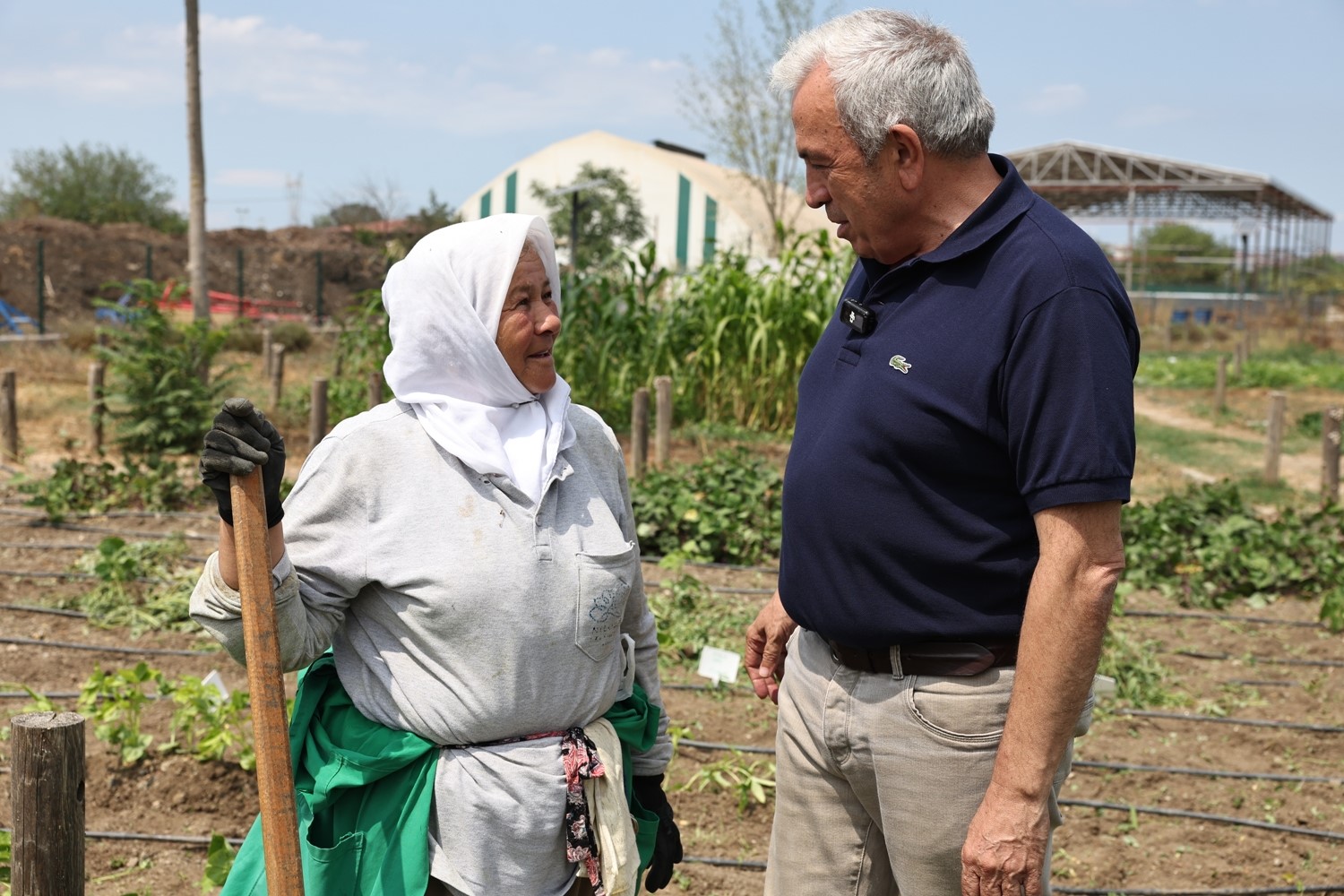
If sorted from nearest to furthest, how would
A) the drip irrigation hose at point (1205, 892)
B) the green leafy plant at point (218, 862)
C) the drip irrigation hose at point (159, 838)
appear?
the green leafy plant at point (218, 862) → the drip irrigation hose at point (1205, 892) → the drip irrigation hose at point (159, 838)

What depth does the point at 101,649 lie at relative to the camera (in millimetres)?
5039

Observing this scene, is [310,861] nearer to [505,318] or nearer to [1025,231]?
[505,318]

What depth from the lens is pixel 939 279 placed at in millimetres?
1912

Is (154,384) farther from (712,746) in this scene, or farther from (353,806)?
(353,806)

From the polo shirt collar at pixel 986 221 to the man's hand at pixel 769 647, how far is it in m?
0.78

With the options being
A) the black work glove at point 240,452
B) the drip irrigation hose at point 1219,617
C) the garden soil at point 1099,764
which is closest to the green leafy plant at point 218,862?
the garden soil at point 1099,764

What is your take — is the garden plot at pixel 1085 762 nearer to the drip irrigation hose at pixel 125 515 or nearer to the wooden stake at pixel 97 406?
the drip irrigation hose at pixel 125 515

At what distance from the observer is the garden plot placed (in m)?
3.51

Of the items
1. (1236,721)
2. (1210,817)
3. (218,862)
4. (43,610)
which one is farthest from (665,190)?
(218,862)

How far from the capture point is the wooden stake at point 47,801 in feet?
6.75

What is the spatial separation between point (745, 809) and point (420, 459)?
2.31 meters

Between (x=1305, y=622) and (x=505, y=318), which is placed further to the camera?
(x=1305, y=622)

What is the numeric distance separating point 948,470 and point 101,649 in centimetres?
Result: 434

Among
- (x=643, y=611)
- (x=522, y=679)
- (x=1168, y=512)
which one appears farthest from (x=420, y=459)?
(x=1168, y=512)
